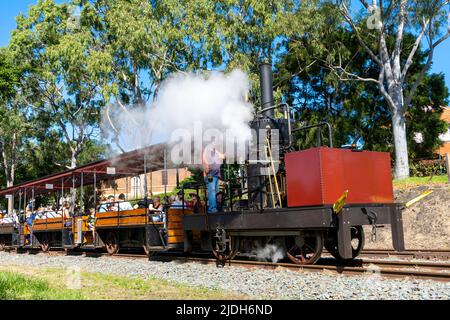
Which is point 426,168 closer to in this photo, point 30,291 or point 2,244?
point 2,244

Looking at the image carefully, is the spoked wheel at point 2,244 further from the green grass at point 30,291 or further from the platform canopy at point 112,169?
the green grass at point 30,291

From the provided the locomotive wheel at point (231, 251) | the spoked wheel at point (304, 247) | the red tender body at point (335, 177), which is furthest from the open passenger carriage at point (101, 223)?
the red tender body at point (335, 177)

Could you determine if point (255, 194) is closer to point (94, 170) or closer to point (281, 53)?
point (94, 170)

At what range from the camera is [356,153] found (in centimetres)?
820

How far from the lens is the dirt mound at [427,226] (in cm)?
1247

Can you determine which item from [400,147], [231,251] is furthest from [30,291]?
[400,147]

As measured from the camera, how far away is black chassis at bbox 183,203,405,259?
751cm

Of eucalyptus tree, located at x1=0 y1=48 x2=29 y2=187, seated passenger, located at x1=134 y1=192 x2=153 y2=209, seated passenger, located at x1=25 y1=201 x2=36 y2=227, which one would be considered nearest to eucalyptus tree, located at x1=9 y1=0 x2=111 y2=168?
eucalyptus tree, located at x1=0 y1=48 x2=29 y2=187

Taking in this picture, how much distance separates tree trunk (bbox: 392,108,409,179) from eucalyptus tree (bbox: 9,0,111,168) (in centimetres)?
1495

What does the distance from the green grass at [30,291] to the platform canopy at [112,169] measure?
14.9ft

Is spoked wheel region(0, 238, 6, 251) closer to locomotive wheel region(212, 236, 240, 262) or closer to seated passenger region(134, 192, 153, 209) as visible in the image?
seated passenger region(134, 192, 153, 209)

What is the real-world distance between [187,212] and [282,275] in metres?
4.09

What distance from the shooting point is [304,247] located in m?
8.55
